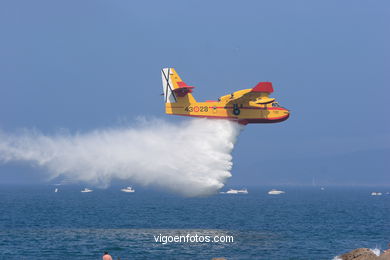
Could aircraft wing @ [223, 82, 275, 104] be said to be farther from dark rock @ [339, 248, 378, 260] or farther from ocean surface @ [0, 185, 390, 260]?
dark rock @ [339, 248, 378, 260]

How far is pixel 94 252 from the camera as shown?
168 feet

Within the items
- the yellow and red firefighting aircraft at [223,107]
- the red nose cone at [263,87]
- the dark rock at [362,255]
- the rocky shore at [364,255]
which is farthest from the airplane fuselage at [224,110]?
the dark rock at [362,255]

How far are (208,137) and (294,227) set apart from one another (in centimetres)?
3020

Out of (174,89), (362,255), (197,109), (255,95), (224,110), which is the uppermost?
(174,89)

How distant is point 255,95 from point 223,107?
4028 mm

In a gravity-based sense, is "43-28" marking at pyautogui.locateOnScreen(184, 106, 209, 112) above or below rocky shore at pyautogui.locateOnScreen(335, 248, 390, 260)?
above

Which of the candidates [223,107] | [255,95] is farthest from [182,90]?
[255,95]

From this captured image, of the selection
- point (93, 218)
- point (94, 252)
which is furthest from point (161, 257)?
point (93, 218)

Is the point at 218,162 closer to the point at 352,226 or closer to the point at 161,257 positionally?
the point at 161,257

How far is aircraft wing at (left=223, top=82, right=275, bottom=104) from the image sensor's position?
53.8 m

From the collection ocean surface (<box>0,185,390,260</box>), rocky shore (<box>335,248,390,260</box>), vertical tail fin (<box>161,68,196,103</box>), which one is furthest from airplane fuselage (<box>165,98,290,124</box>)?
rocky shore (<box>335,248,390,260</box>)

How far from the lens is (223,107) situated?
57.1 meters

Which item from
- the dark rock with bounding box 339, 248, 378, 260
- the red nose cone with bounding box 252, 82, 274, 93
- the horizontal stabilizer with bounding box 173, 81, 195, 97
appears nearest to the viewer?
the dark rock with bounding box 339, 248, 378, 260

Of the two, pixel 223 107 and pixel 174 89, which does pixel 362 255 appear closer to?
pixel 223 107
